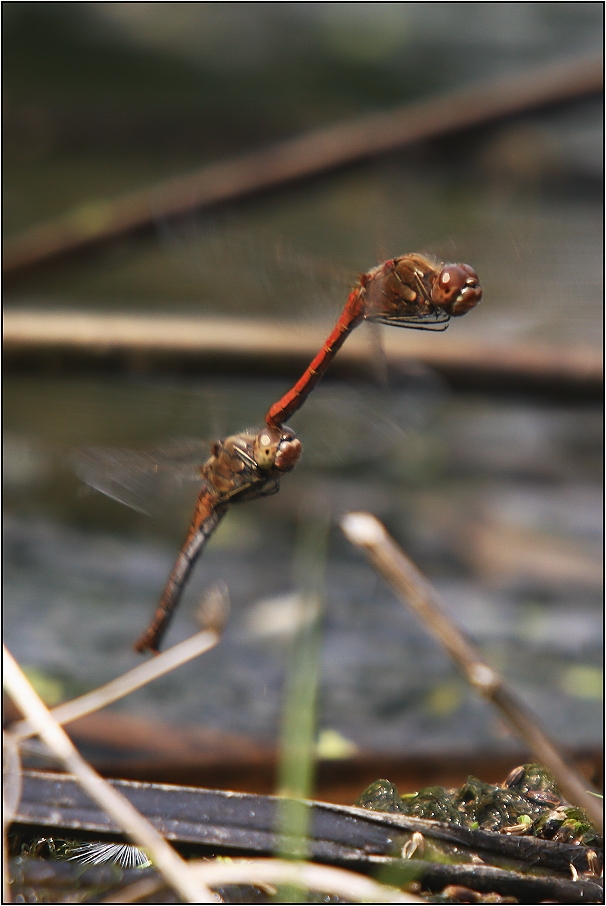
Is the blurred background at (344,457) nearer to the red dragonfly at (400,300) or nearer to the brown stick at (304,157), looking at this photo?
the brown stick at (304,157)

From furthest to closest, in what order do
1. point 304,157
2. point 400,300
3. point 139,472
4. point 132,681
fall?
point 304,157, point 139,472, point 132,681, point 400,300

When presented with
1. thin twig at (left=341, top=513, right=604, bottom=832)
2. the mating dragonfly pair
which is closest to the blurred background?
the mating dragonfly pair

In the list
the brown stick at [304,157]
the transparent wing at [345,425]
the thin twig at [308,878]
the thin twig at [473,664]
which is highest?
the brown stick at [304,157]

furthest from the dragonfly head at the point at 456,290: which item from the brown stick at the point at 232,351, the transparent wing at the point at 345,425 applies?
the brown stick at the point at 232,351

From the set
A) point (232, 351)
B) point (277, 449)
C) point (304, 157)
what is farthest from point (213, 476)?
point (304, 157)

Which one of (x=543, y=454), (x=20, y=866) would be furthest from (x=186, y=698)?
(x=543, y=454)

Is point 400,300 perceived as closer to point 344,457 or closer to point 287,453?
point 287,453

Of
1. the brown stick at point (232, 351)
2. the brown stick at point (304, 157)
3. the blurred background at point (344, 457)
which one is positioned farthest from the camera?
the brown stick at point (304, 157)
